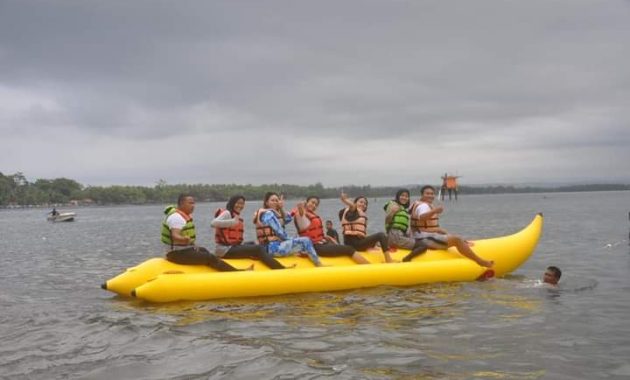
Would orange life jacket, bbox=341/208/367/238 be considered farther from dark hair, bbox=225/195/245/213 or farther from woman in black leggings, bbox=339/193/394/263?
dark hair, bbox=225/195/245/213

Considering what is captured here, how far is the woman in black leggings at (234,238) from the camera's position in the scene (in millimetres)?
8141

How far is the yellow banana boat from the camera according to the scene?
766 centimetres

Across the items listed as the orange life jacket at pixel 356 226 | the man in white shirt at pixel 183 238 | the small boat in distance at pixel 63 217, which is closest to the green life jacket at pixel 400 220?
the orange life jacket at pixel 356 226

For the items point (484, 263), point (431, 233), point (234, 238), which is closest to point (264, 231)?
point (234, 238)

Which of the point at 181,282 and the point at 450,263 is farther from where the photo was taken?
the point at 450,263

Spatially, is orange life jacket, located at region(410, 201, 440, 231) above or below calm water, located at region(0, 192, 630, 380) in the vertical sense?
above

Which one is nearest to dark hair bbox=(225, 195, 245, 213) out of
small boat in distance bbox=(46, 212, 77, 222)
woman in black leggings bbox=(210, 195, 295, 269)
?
woman in black leggings bbox=(210, 195, 295, 269)

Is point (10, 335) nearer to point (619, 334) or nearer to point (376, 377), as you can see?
point (376, 377)

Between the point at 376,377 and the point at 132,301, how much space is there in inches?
175

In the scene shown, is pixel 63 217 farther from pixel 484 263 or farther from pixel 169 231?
pixel 484 263

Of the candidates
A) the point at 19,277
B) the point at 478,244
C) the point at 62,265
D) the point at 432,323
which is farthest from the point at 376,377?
the point at 62,265

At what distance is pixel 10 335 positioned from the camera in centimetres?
630

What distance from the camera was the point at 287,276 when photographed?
→ 26.4 feet

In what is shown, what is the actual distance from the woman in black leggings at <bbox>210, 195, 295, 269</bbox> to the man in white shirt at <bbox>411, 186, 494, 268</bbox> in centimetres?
247
